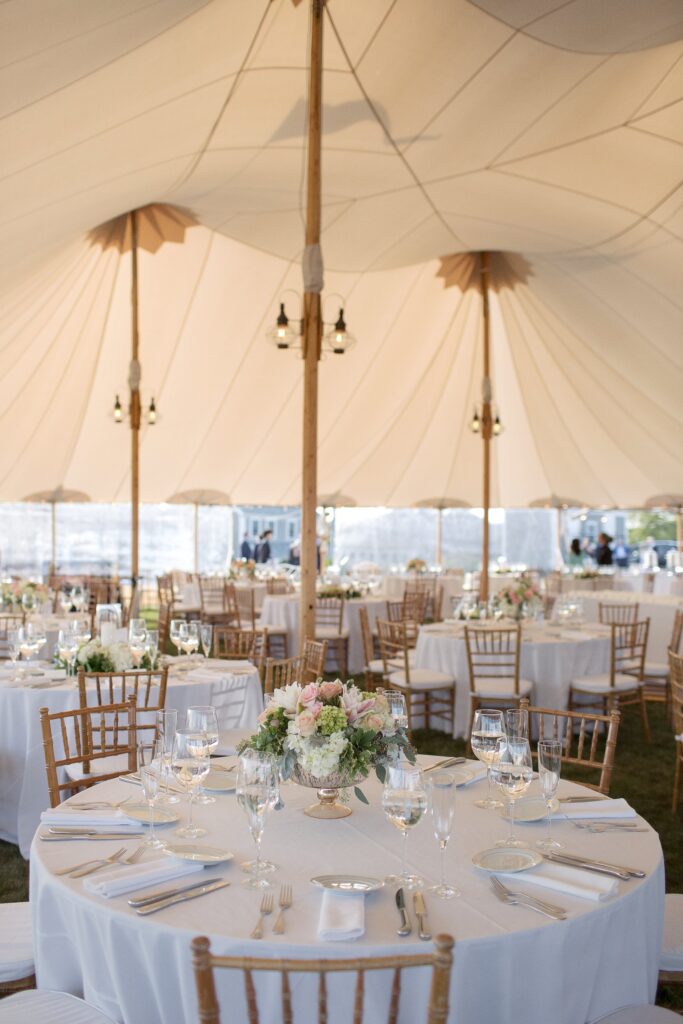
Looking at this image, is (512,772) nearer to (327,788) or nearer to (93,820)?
(327,788)

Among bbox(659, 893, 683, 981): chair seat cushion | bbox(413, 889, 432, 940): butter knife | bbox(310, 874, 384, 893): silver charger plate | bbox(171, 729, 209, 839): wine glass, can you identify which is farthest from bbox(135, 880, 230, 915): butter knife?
bbox(659, 893, 683, 981): chair seat cushion

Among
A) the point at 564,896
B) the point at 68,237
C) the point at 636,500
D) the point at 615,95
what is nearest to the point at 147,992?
the point at 564,896

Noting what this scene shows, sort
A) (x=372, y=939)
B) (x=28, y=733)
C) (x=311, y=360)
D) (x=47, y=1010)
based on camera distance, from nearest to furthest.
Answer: (x=372, y=939)
(x=47, y=1010)
(x=28, y=733)
(x=311, y=360)

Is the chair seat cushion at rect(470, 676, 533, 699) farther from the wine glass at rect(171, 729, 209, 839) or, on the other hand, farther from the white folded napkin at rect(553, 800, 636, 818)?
the wine glass at rect(171, 729, 209, 839)

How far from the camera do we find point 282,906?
212 centimetres

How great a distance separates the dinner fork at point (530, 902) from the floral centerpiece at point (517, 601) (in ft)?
20.2

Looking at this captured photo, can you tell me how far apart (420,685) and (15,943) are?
495cm

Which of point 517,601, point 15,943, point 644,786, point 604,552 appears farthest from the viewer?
point 604,552

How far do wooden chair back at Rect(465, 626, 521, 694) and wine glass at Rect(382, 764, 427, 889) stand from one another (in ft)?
15.4

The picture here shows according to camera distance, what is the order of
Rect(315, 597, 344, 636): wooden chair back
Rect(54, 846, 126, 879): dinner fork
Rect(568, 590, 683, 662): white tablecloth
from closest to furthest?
Rect(54, 846, 126, 879): dinner fork → Rect(568, 590, 683, 662): white tablecloth → Rect(315, 597, 344, 636): wooden chair back

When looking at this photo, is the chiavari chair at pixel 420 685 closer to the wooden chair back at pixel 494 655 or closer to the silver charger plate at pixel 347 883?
the wooden chair back at pixel 494 655

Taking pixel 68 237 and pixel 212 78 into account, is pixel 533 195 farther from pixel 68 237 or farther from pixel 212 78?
pixel 68 237

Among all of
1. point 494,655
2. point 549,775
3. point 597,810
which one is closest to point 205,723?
point 549,775

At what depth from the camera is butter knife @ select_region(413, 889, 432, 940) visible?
1.99 m
